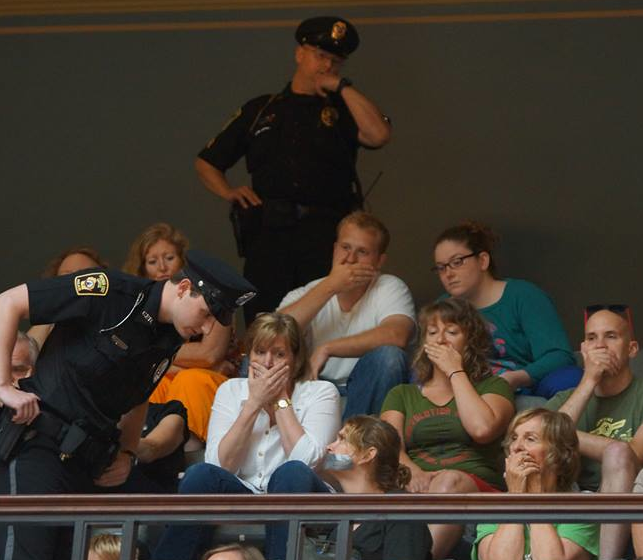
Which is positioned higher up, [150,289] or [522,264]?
[522,264]

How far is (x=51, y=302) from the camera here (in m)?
4.32

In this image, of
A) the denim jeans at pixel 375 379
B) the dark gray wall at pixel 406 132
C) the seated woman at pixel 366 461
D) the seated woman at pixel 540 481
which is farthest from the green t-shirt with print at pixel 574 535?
the dark gray wall at pixel 406 132

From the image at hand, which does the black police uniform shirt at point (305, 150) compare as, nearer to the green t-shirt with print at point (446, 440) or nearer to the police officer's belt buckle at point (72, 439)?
the green t-shirt with print at point (446, 440)

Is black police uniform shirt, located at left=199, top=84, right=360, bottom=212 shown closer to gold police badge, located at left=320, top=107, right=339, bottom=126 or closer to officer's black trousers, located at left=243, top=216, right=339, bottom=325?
gold police badge, located at left=320, top=107, right=339, bottom=126

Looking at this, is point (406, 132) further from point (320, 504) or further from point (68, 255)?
point (320, 504)

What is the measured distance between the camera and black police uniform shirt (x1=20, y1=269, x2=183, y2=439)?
437cm

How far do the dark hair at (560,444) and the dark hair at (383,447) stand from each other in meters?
0.32

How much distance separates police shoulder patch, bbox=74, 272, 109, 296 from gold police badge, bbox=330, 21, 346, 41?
2406 millimetres

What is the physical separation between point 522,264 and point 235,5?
1.87 metres

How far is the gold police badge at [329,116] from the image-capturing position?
6.77 metres

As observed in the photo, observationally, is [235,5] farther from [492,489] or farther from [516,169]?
[492,489]

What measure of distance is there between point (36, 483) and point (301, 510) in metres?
1.03

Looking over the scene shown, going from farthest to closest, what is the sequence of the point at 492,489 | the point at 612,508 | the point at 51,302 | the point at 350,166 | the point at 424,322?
the point at 350,166 < the point at 424,322 < the point at 492,489 < the point at 51,302 < the point at 612,508

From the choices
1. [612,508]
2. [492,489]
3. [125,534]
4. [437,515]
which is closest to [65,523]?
[125,534]
